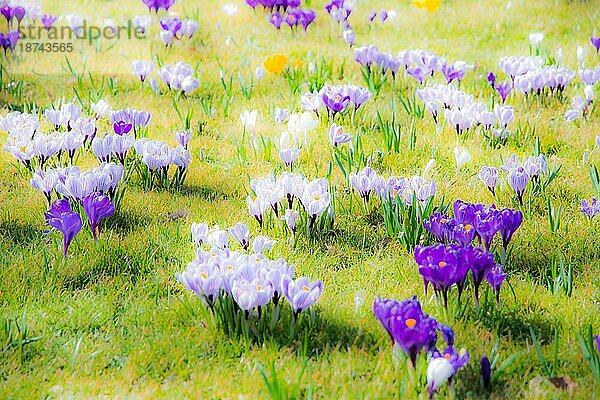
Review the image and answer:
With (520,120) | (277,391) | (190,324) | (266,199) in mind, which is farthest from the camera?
(520,120)

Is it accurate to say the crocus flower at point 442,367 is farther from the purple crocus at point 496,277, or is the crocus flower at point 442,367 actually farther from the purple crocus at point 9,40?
the purple crocus at point 9,40

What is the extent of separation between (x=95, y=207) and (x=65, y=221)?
208mm

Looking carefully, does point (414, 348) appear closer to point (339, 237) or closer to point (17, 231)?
point (339, 237)

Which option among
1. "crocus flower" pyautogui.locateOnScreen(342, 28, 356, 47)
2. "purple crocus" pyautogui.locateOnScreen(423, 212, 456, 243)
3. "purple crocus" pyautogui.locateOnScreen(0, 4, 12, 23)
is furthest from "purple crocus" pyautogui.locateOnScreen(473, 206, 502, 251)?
"purple crocus" pyautogui.locateOnScreen(0, 4, 12, 23)

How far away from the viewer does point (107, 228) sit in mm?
3740

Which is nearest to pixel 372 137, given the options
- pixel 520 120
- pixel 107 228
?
pixel 520 120

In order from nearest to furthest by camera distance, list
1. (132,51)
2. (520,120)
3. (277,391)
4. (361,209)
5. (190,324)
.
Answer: (277,391), (190,324), (361,209), (520,120), (132,51)

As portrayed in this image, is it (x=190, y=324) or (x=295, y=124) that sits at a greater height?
(x=295, y=124)

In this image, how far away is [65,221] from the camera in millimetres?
3207

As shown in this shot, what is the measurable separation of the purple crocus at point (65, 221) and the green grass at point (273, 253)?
13cm

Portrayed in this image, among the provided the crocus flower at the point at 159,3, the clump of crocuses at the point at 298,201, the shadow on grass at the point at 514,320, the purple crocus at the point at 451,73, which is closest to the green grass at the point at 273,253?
the shadow on grass at the point at 514,320

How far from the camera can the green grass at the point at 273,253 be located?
8.79 feet

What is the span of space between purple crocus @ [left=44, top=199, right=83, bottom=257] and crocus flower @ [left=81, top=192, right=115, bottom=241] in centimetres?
9

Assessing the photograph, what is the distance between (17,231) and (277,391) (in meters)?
1.88
